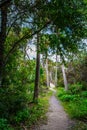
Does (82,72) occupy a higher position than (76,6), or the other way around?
(76,6)

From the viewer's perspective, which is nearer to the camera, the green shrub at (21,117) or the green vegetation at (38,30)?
the green vegetation at (38,30)

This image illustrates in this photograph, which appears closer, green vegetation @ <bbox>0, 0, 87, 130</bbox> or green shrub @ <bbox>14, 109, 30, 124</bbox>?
green vegetation @ <bbox>0, 0, 87, 130</bbox>

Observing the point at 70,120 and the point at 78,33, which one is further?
the point at 70,120

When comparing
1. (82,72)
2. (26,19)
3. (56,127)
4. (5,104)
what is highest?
(26,19)

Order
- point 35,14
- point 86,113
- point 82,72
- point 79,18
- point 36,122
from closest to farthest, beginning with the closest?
point 79,18, point 35,14, point 36,122, point 86,113, point 82,72

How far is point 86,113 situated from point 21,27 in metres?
5.75

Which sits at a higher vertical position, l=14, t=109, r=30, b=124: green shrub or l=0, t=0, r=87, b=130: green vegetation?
l=0, t=0, r=87, b=130: green vegetation

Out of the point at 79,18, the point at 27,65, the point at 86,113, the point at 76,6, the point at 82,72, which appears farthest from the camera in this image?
the point at 82,72

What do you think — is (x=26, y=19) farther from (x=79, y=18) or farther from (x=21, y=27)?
(x=79, y=18)

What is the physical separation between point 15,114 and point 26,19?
4624 mm

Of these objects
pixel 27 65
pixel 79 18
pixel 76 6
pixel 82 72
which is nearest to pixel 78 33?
pixel 79 18

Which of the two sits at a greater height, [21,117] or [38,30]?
[38,30]

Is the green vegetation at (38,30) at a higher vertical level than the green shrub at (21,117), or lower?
higher

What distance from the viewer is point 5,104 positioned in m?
10.6
